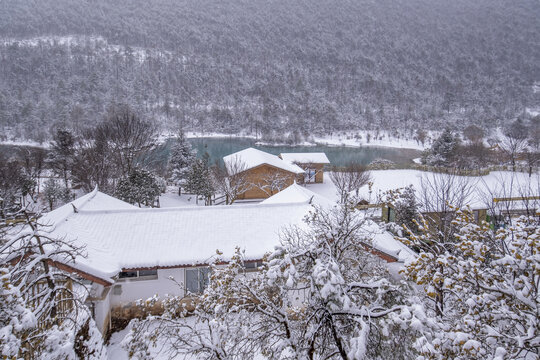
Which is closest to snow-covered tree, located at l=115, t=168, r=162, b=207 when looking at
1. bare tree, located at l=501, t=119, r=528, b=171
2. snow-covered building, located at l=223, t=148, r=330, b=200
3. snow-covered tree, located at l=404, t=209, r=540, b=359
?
snow-covered building, located at l=223, t=148, r=330, b=200

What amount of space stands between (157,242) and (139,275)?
1.19 metres

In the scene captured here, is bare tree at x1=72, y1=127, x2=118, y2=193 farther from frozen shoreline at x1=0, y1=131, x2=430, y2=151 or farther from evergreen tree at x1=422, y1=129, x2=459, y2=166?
frozen shoreline at x1=0, y1=131, x2=430, y2=151

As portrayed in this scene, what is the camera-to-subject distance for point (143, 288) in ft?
35.6

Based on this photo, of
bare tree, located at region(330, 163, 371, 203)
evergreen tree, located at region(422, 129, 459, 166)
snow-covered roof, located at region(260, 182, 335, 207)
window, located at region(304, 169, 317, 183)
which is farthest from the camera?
evergreen tree, located at region(422, 129, 459, 166)

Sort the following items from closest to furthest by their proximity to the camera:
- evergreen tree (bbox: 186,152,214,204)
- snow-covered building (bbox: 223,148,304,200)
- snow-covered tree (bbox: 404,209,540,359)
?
snow-covered tree (bbox: 404,209,540,359)
evergreen tree (bbox: 186,152,214,204)
snow-covered building (bbox: 223,148,304,200)

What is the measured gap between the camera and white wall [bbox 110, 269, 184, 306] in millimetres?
10805

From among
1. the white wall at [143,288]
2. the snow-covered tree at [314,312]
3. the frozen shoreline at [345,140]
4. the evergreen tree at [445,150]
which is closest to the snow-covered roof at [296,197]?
the white wall at [143,288]

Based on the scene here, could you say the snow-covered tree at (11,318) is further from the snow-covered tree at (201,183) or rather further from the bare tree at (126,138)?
the bare tree at (126,138)

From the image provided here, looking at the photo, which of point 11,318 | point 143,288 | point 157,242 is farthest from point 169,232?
point 11,318

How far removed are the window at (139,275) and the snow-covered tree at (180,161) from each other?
889 inches

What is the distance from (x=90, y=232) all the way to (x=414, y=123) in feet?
376

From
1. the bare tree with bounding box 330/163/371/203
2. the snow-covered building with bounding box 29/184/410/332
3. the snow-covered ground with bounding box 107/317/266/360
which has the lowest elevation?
the snow-covered ground with bounding box 107/317/266/360

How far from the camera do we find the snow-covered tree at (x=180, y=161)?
33.8 metres

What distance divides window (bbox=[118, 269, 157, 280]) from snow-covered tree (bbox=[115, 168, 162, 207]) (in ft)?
40.7
